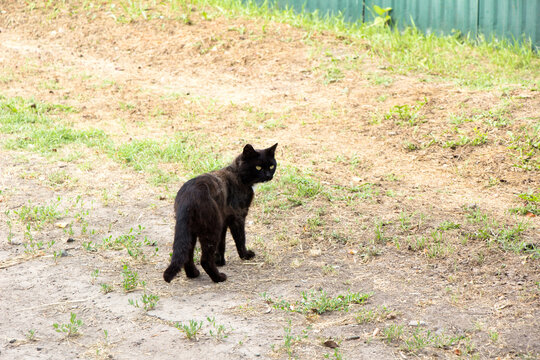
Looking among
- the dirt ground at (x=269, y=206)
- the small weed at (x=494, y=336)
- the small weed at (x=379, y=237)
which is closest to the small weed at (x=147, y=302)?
the dirt ground at (x=269, y=206)

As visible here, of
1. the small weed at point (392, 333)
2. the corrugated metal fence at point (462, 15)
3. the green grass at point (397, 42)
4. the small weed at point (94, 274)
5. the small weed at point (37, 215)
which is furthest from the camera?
the corrugated metal fence at point (462, 15)

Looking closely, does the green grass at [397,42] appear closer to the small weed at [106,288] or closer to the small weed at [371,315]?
the small weed at [371,315]

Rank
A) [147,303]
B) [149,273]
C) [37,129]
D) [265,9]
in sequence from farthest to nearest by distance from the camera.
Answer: [265,9] < [37,129] < [149,273] < [147,303]

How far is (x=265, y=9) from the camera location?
1264 centimetres

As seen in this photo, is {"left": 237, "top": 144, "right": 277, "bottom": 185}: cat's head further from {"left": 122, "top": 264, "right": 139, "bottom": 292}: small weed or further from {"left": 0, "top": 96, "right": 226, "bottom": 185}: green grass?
{"left": 0, "top": 96, "right": 226, "bottom": 185}: green grass

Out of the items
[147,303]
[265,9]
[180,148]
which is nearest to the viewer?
[147,303]

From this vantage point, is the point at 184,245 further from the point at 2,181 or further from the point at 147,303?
the point at 2,181

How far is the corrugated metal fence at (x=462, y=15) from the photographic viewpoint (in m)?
10.6

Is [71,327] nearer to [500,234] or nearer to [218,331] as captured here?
[218,331]

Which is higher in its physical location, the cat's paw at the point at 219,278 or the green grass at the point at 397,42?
the green grass at the point at 397,42

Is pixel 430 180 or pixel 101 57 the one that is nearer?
pixel 430 180

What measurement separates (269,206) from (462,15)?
668 cm

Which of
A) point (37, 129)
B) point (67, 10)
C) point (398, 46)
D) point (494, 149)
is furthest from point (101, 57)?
point (494, 149)

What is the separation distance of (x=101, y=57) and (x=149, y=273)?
24.0ft
